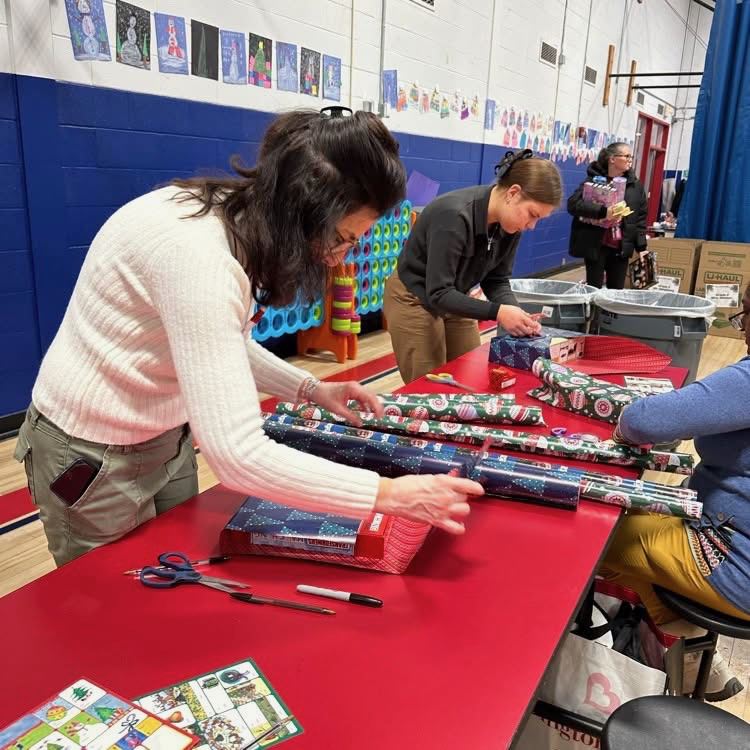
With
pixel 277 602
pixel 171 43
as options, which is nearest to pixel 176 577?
pixel 277 602

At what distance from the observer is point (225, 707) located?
33.6 inches

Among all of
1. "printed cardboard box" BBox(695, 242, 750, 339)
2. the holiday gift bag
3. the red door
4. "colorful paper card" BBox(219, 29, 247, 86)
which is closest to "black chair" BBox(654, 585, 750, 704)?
the holiday gift bag

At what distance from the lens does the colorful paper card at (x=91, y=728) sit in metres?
0.78

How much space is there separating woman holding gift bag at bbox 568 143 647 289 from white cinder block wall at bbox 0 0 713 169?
147cm

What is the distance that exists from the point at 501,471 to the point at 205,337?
28.6 inches

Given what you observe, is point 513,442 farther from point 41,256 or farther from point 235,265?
point 41,256

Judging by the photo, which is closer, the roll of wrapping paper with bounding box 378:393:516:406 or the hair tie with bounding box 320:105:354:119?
the hair tie with bounding box 320:105:354:119

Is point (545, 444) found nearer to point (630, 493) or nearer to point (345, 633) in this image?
point (630, 493)

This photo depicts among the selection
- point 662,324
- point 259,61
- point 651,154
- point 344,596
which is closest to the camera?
point 344,596

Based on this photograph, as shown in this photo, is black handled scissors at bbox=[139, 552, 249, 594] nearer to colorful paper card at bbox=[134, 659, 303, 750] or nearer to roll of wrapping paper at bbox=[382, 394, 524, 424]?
colorful paper card at bbox=[134, 659, 303, 750]

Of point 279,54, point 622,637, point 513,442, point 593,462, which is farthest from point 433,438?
point 279,54

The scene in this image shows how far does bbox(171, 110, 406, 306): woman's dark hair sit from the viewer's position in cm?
107

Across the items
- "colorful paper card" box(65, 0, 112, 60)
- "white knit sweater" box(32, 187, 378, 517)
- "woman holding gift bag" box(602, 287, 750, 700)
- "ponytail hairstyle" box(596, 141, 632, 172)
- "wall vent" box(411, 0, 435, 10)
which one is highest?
"wall vent" box(411, 0, 435, 10)

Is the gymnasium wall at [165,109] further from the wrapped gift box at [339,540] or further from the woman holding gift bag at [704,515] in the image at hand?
the woman holding gift bag at [704,515]
